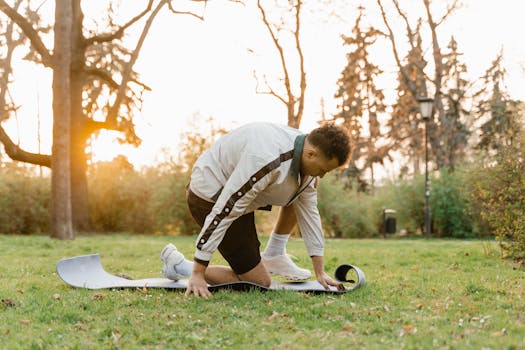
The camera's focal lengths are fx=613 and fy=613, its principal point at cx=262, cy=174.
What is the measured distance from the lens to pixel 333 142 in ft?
13.3

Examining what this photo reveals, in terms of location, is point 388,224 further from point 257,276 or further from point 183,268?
point 257,276

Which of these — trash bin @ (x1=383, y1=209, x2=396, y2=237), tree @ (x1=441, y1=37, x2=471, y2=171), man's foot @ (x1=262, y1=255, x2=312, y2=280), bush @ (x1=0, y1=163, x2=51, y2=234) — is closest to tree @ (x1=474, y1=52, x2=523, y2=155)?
tree @ (x1=441, y1=37, x2=471, y2=171)

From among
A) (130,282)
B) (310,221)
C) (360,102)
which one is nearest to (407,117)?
(360,102)

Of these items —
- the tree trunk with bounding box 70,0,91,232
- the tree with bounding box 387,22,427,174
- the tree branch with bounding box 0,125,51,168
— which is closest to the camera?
the tree branch with bounding box 0,125,51,168

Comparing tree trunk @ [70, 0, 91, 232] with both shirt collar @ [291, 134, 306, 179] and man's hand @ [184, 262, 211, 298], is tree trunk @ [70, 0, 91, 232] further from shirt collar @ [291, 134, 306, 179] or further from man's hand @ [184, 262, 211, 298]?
shirt collar @ [291, 134, 306, 179]

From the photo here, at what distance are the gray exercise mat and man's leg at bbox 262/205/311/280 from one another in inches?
4.0

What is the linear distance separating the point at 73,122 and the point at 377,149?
54.1 ft

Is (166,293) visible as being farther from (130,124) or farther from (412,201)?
(412,201)

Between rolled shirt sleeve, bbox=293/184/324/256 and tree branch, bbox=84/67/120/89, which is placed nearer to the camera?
rolled shirt sleeve, bbox=293/184/324/256

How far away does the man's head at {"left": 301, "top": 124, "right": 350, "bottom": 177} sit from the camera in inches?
160

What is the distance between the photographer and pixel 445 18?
21469mm

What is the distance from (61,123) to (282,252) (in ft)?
27.7

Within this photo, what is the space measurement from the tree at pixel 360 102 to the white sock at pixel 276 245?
24.3 metres

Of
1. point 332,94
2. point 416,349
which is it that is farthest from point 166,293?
point 332,94
